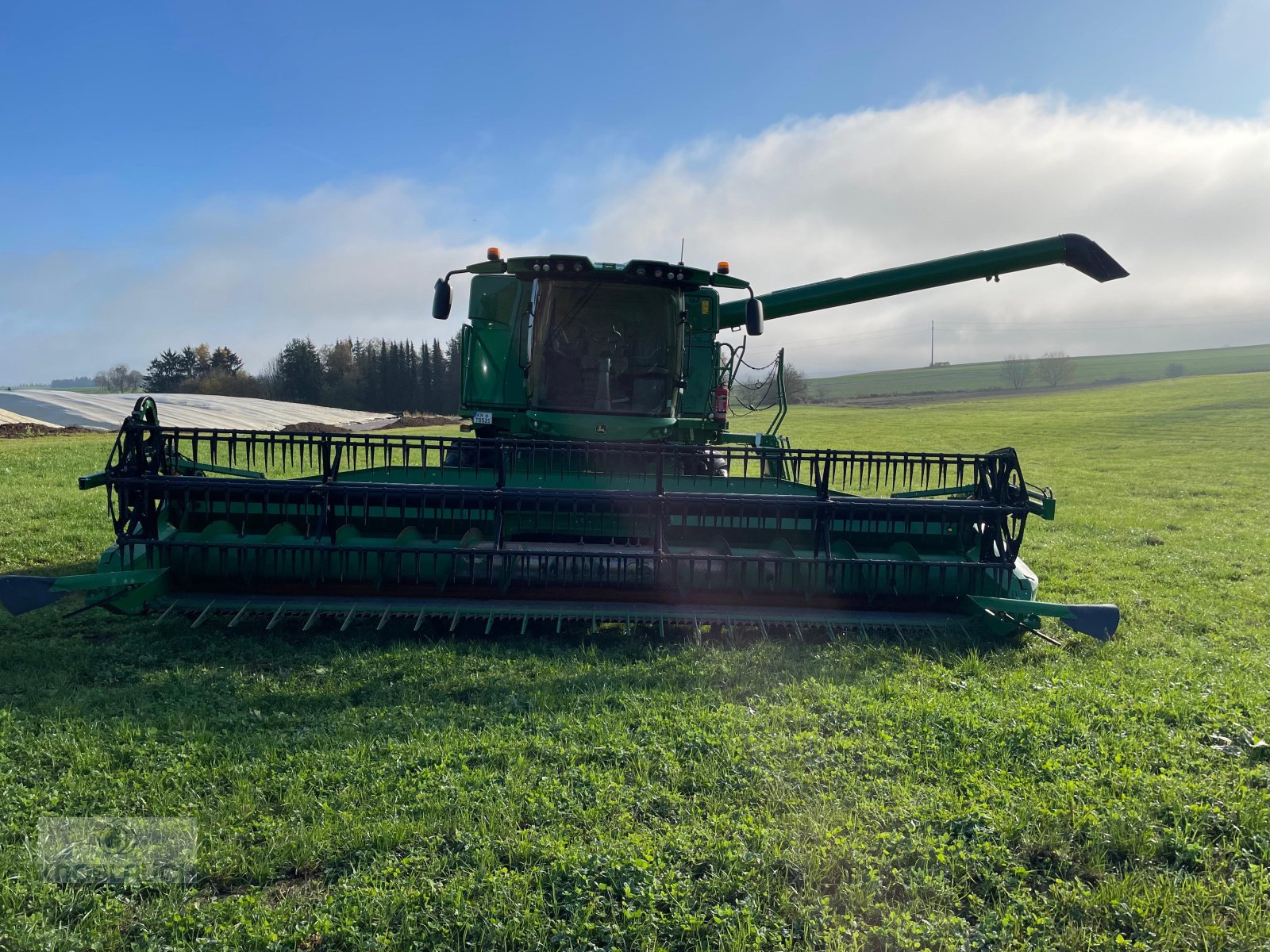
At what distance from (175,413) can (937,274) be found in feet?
112

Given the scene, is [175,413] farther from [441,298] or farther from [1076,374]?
[1076,374]

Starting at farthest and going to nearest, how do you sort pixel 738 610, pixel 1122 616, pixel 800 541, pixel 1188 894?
pixel 1122 616 < pixel 800 541 < pixel 738 610 < pixel 1188 894

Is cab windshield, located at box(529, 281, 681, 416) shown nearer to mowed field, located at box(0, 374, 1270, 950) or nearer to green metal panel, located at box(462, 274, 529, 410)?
green metal panel, located at box(462, 274, 529, 410)

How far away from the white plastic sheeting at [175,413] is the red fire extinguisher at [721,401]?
22.4 metres

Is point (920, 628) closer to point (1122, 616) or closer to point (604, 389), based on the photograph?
point (1122, 616)

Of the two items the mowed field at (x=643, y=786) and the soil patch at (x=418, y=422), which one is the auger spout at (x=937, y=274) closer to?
the mowed field at (x=643, y=786)

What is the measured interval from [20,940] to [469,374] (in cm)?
595

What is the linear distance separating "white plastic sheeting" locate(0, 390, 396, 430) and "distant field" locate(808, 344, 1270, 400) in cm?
4644

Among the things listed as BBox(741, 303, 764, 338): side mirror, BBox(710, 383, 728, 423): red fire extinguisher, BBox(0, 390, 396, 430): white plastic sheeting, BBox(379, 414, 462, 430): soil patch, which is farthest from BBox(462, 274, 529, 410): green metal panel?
BBox(379, 414, 462, 430): soil patch

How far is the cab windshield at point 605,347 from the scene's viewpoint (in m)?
6.48

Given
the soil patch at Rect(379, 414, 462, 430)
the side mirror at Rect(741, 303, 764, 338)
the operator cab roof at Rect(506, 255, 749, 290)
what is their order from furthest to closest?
the soil patch at Rect(379, 414, 462, 430)
the side mirror at Rect(741, 303, 764, 338)
the operator cab roof at Rect(506, 255, 749, 290)

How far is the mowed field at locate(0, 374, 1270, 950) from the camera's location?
2.28 meters

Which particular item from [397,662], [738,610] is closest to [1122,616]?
[738,610]

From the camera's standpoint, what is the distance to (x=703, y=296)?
26.3ft
